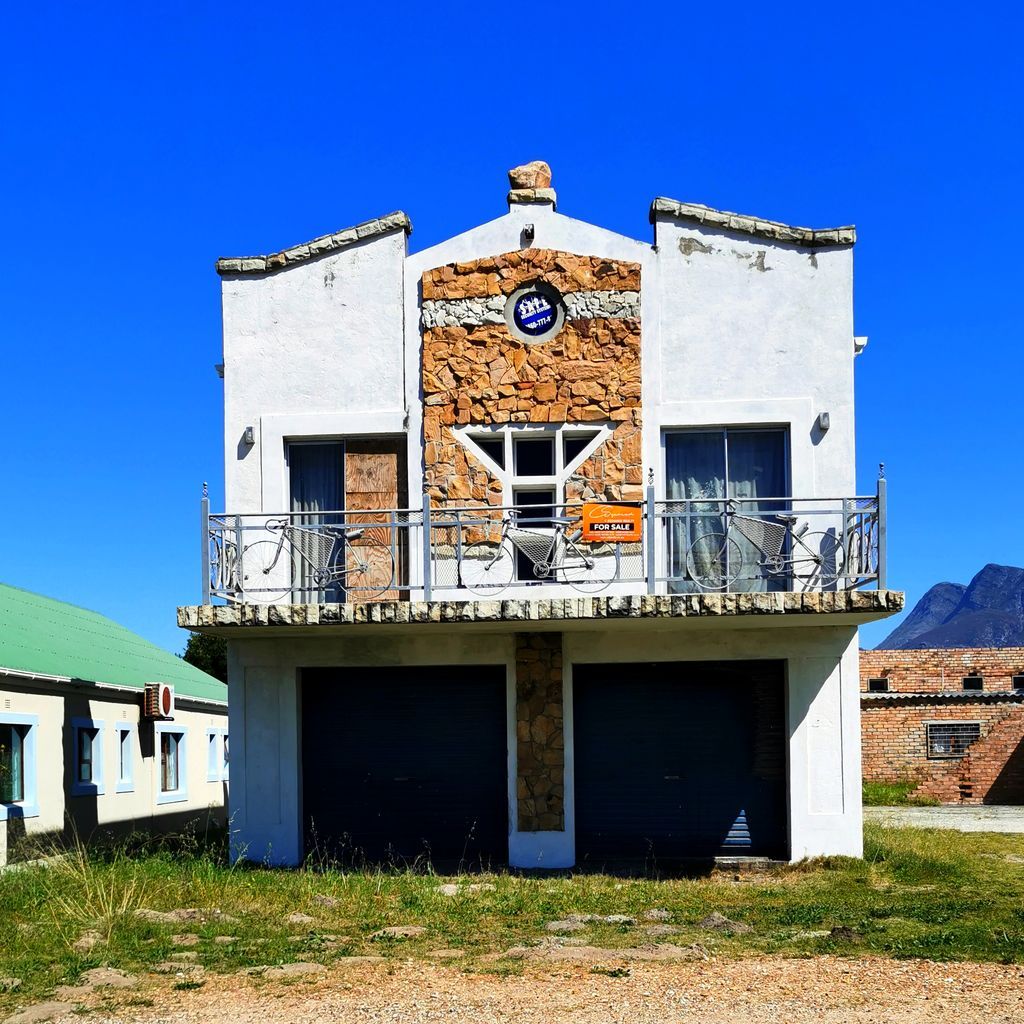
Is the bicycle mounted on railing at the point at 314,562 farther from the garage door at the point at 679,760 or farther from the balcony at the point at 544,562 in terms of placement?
the garage door at the point at 679,760

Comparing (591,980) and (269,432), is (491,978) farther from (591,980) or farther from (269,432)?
(269,432)

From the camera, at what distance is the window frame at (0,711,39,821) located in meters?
19.1

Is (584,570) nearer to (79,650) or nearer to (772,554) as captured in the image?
(772,554)

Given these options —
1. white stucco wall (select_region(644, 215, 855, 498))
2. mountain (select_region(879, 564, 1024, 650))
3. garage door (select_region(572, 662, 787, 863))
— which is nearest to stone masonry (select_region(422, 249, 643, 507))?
white stucco wall (select_region(644, 215, 855, 498))

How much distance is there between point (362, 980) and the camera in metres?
10.5

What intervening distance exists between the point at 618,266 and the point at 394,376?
3373mm

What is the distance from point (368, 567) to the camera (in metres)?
17.7

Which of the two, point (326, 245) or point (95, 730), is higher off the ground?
point (326, 245)

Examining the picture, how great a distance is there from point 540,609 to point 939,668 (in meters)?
22.7

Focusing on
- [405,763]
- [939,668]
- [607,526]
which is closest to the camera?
[607,526]

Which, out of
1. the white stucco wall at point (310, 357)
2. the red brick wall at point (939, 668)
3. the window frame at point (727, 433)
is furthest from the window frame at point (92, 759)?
the red brick wall at point (939, 668)

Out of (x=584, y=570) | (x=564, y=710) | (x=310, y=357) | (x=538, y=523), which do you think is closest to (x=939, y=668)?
(x=564, y=710)

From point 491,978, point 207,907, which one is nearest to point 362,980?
point 491,978

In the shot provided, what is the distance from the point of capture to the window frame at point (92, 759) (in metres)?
21.4
